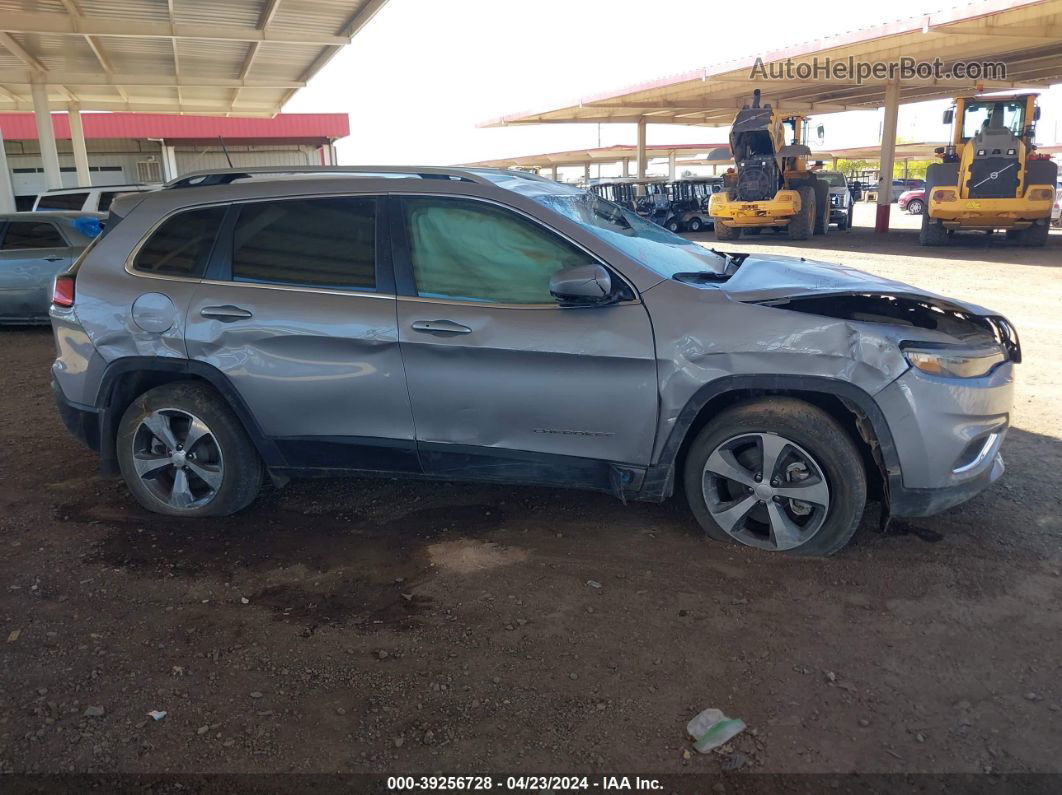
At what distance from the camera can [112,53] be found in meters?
18.4

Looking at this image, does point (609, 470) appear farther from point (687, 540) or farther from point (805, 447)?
point (805, 447)

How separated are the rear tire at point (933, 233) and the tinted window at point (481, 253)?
18.8 metres

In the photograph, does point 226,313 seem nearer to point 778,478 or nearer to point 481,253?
point 481,253

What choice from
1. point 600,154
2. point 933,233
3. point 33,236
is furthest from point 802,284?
point 600,154

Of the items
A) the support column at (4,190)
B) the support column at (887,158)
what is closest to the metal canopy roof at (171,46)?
the support column at (4,190)

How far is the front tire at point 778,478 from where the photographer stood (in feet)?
11.6

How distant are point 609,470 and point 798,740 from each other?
1509 mm

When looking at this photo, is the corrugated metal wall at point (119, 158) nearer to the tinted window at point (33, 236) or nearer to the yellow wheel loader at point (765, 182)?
the yellow wheel loader at point (765, 182)

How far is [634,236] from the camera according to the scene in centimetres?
418

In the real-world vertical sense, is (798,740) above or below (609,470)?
below

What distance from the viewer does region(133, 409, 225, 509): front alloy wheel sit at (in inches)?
165

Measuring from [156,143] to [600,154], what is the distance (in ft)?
116

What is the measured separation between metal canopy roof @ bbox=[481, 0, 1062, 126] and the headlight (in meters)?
17.1

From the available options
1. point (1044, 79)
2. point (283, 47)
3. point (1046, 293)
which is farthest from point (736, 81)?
point (1046, 293)
